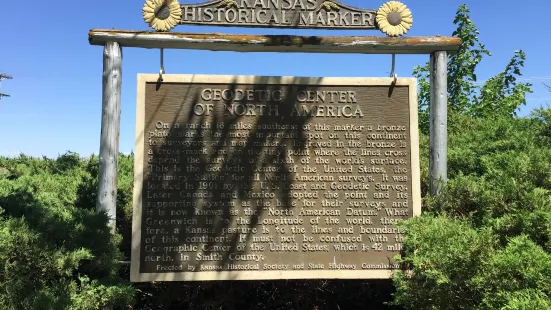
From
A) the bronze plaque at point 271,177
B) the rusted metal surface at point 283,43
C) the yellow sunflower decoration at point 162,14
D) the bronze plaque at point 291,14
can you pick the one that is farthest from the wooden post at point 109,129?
the bronze plaque at point 291,14

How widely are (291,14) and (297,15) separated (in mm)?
76

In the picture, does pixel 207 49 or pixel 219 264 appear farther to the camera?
pixel 207 49

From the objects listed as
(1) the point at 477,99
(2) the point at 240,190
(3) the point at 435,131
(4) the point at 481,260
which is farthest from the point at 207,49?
(1) the point at 477,99

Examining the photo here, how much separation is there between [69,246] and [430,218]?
3.71 meters

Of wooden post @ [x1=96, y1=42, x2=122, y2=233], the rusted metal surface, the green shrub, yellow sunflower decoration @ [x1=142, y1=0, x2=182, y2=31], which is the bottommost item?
the green shrub

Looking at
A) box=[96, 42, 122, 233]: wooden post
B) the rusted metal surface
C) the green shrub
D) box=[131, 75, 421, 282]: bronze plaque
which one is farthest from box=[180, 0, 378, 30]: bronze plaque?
the green shrub

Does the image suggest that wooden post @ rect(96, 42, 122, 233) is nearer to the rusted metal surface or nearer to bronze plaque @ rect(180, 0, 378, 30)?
the rusted metal surface

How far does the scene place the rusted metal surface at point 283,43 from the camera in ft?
14.8

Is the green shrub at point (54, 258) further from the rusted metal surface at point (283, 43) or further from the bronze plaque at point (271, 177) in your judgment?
the rusted metal surface at point (283, 43)

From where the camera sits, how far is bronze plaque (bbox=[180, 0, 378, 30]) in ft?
15.5

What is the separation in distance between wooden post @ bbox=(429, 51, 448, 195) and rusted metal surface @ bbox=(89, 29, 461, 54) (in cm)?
19

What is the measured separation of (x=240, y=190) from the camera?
4391mm

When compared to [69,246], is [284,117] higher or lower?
higher

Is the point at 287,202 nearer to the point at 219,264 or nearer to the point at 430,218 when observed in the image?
the point at 219,264
